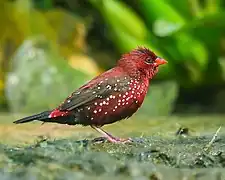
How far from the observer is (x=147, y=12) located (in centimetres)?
604

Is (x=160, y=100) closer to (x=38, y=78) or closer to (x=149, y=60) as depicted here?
(x=38, y=78)

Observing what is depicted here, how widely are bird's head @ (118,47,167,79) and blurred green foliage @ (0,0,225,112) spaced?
92.9 inches

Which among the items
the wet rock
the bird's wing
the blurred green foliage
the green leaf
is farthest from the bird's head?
the wet rock

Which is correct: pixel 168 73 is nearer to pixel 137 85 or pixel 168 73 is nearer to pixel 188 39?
pixel 188 39

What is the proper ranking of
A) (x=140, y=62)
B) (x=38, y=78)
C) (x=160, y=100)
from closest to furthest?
(x=140, y=62) < (x=160, y=100) < (x=38, y=78)

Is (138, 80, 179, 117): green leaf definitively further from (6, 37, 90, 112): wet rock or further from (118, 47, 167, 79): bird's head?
(118, 47, 167, 79): bird's head

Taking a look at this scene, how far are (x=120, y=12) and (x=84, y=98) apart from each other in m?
3.23

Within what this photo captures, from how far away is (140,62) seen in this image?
2.97 meters

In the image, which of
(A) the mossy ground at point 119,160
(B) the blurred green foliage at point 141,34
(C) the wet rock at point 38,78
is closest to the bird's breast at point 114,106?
(A) the mossy ground at point 119,160

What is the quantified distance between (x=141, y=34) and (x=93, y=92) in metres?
3.24

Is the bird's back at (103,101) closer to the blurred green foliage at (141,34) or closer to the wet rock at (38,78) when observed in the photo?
the blurred green foliage at (141,34)

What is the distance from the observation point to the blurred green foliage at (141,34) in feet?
18.5

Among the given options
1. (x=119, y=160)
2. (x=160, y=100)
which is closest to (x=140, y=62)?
(x=119, y=160)

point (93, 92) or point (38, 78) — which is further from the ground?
point (38, 78)
